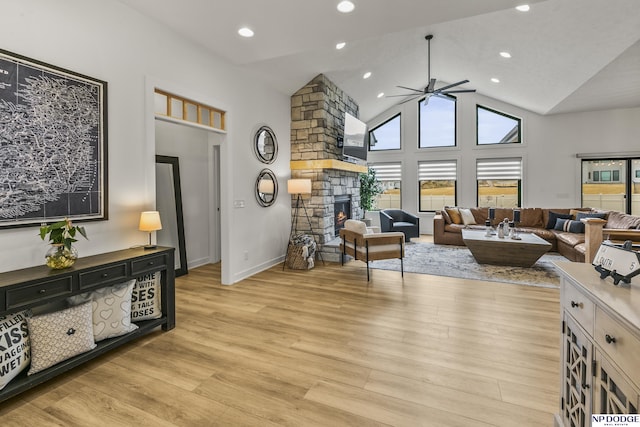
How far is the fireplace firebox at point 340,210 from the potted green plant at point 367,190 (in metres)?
1.37

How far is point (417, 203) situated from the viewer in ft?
29.4

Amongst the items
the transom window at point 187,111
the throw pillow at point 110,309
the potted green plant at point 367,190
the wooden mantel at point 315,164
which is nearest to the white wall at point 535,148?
the potted green plant at point 367,190

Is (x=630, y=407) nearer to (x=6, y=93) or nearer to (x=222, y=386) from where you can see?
(x=222, y=386)

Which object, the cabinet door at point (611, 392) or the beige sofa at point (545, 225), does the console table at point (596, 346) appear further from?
the beige sofa at point (545, 225)

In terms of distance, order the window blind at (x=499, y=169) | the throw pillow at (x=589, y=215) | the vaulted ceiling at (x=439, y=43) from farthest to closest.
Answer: the window blind at (x=499, y=169), the throw pillow at (x=589, y=215), the vaulted ceiling at (x=439, y=43)

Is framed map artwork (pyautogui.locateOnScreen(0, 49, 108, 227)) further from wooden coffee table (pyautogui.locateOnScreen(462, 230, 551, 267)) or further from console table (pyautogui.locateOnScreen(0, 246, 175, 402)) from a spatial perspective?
wooden coffee table (pyautogui.locateOnScreen(462, 230, 551, 267))

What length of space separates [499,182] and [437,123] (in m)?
2.28

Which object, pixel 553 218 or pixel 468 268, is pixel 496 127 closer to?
pixel 553 218

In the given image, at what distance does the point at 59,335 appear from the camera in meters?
2.11

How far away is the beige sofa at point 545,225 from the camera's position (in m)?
5.19

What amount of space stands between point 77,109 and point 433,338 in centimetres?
354

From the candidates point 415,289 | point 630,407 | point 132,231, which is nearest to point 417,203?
point 415,289

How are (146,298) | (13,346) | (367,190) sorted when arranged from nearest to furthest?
1. (13,346)
2. (146,298)
3. (367,190)

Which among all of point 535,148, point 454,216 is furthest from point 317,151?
point 535,148
